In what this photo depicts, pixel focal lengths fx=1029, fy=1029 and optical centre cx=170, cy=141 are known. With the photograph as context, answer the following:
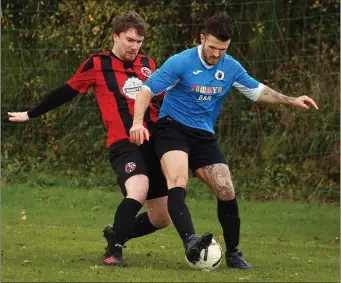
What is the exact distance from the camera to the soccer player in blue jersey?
8.04 metres

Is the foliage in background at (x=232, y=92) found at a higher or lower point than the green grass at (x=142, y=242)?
higher

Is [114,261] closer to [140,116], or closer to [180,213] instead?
[180,213]

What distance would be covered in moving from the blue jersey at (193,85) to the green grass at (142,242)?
123cm

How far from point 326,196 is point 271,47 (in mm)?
2643

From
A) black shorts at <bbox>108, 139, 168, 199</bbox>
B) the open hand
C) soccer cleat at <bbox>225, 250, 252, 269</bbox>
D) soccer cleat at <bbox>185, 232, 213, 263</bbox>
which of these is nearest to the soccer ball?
soccer cleat at <bbox>185, 232, 213, 263</bbox>

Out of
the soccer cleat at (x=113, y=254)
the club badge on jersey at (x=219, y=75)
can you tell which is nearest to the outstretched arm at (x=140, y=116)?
the club badge on jersey at (x=219, y=75)

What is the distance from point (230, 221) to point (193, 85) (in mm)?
1171

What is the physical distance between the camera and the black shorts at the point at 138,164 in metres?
8.30

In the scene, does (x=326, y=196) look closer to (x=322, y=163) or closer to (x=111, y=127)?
(x=322, y=163)

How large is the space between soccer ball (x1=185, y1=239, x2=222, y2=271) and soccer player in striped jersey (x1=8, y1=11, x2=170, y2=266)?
0.68 metres

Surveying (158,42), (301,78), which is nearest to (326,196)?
(301,78)

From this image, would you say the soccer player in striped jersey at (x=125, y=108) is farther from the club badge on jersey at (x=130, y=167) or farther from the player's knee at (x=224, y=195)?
the player's knee at (x=224, y=195)

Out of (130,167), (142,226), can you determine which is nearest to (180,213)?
(130,167)

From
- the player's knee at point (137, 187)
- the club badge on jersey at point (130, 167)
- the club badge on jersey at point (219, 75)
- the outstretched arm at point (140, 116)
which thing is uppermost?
the club badge on jersey at point (219, 75)
